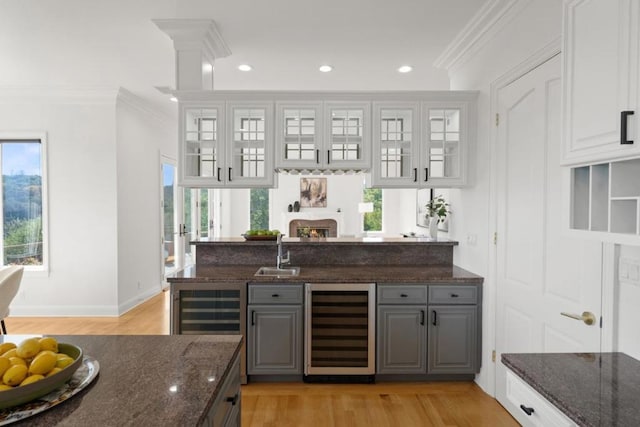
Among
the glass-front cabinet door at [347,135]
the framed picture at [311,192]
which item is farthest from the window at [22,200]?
the framed picture at [311,192]

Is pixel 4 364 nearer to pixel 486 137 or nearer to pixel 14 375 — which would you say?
pixel 14 375

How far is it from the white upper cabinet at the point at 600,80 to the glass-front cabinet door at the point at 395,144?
178cm

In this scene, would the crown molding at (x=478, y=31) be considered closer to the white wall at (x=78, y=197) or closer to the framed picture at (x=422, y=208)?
the framed picture at (x=422, y=208)

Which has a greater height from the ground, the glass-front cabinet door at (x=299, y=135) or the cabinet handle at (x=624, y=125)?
the glass-front cabinet door at (x=299, y=135)

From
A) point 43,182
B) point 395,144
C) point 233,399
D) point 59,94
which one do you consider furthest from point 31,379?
point 59,94

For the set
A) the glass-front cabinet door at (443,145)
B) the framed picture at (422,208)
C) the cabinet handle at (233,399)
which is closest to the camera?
the cabinet handle at (233,399)

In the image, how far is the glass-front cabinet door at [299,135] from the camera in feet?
11.1

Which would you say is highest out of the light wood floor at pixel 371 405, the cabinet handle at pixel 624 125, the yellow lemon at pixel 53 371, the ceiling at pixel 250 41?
the ceiling at pixel 250 41

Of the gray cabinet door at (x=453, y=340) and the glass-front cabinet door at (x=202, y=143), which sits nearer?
the gray cabinet door at (x=453, y=340)

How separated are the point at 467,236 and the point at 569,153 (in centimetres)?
189

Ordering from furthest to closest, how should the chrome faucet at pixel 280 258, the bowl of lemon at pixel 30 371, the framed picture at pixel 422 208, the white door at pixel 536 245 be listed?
the framed picture at pixel 422 208, the chrome faucet at pixel 280 258, the white door at pixel 536 245, the bowl of lemon at pixel 30 371

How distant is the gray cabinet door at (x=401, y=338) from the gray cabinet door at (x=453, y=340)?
8 cm

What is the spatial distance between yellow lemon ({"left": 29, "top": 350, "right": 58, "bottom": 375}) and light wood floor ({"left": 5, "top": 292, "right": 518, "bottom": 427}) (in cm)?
174

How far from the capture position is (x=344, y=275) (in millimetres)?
3180
